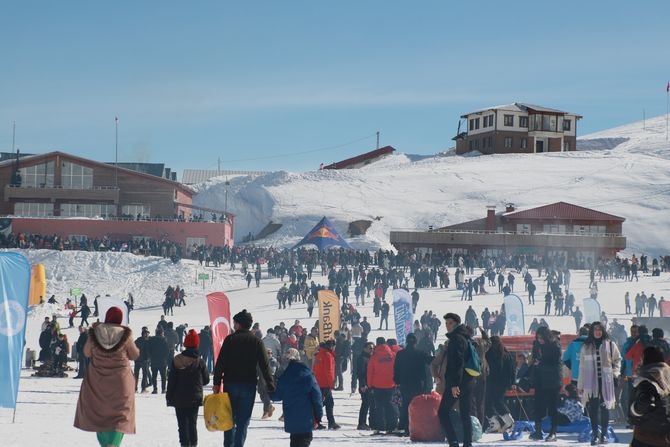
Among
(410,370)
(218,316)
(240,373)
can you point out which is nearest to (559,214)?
(218,316)

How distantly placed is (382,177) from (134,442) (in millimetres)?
84966

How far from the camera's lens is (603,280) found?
43.5 metres

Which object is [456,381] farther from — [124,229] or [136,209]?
[136,209]

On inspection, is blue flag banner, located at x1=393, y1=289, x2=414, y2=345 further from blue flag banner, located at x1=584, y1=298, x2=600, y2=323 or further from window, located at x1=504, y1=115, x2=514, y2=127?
window, located at x1=504, y1=115, x2=514, y2=127

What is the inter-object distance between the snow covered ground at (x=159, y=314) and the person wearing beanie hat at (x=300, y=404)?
5.99 feet

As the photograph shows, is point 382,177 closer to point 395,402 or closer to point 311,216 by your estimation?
point 311,216

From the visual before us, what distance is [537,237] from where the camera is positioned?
5997 centimetres

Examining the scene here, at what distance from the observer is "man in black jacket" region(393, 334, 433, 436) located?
Answer: 11117 millimetres

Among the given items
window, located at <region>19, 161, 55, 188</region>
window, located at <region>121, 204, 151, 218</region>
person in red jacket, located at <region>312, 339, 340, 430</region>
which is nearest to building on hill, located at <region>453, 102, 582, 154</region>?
window, located at <region>121, 204, 151, 218</region>

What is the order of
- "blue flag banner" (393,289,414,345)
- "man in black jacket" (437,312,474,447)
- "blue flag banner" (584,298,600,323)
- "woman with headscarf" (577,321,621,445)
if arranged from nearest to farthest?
"man in black jacket" (437,312,474,447) < "woman with headscarf" (577,321,621,445) < "blue flag banner" (393,289,414,345) < "blue flag banner" (584,298,600,323)

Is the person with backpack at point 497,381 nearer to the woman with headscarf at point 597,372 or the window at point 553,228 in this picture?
the woman with headscarf at point 597,372

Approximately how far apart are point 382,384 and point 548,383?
6.54 ft

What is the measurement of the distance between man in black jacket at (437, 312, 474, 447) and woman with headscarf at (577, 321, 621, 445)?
1430 millimetres

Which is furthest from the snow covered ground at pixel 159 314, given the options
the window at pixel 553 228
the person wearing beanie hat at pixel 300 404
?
the window at pixel 553 228
